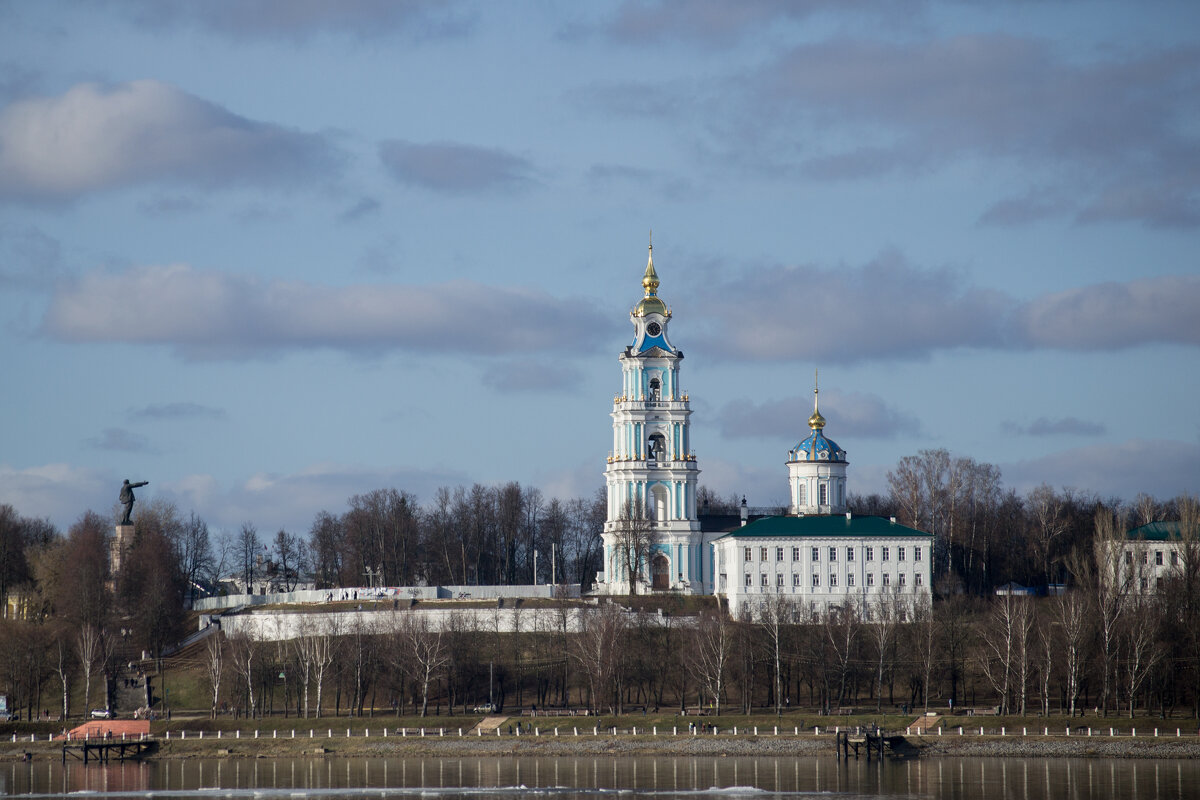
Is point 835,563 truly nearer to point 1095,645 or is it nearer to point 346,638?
point 1095,645

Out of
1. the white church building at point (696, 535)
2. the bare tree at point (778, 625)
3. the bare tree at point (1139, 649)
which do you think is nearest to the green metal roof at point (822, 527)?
the white church building at point (696, 535)

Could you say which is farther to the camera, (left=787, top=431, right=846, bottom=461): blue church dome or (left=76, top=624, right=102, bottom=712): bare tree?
(left=787, top=431, right=846, bottom=461): blue church dome

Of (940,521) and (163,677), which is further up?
(940,521)

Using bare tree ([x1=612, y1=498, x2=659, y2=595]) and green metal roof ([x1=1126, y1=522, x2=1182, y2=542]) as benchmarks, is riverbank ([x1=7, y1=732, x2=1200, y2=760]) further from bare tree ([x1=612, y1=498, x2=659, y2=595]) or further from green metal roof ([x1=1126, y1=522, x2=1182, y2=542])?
green metal roof ([x1=1126, y1=522, x2=1182, y2=542])

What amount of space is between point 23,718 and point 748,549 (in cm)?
4200

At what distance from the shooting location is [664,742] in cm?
8150

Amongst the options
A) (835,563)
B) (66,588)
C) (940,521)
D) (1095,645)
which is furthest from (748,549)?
(66,588)

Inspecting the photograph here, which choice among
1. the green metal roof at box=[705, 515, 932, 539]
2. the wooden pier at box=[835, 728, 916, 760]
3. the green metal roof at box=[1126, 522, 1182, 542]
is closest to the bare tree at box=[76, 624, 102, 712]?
the green metal roof at box=[705, 515, 932, 539]

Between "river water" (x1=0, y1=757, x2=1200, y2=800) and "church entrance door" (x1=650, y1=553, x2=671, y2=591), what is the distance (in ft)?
103

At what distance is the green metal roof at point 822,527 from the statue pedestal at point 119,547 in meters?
37.7

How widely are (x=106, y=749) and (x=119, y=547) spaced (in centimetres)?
3209

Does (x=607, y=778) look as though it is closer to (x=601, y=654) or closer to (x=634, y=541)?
(x=601, y=654)

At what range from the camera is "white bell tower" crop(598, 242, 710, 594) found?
4375 inches

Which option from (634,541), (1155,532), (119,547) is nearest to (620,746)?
(634,541)
